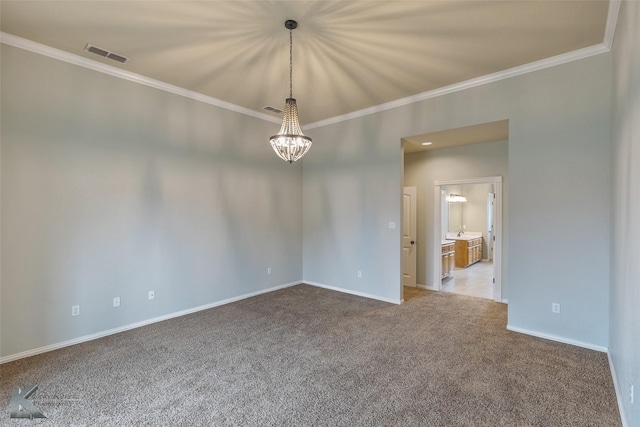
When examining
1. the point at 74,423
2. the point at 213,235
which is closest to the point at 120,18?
the point at 213,235

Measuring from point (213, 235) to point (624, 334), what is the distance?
4.80m

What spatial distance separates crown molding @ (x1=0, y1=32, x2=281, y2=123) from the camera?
3.11 m

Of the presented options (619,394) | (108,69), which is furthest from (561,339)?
(108,69)

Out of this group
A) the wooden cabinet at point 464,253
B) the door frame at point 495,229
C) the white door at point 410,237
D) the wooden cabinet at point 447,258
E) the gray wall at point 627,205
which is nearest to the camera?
the gray wall at point 627,205

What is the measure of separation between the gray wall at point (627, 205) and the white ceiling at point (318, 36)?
0.65 metres

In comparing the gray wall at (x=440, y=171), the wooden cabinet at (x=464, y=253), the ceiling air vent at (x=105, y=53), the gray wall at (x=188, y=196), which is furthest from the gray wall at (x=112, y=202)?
the wooden cabinet at (x=464, y=253)

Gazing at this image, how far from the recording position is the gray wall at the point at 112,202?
3.14 meters

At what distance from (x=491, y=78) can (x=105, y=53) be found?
15.6 ft

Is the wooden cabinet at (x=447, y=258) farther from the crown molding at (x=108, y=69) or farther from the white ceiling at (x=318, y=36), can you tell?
the crown molding at (x=108, y=69)

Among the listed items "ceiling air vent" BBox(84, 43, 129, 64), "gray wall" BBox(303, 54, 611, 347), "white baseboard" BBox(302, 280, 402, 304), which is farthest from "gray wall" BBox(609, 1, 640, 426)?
"ceiling air vent" BBox(84, 43, 129, 64)

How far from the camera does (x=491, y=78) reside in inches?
156

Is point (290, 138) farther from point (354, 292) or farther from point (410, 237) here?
point (410, 237)

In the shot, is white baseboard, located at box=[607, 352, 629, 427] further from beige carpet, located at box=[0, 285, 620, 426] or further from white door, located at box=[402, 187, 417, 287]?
white door, located at box=[402, 187, 417, 287]

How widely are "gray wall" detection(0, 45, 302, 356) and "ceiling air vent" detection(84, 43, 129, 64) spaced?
1.09 ft
